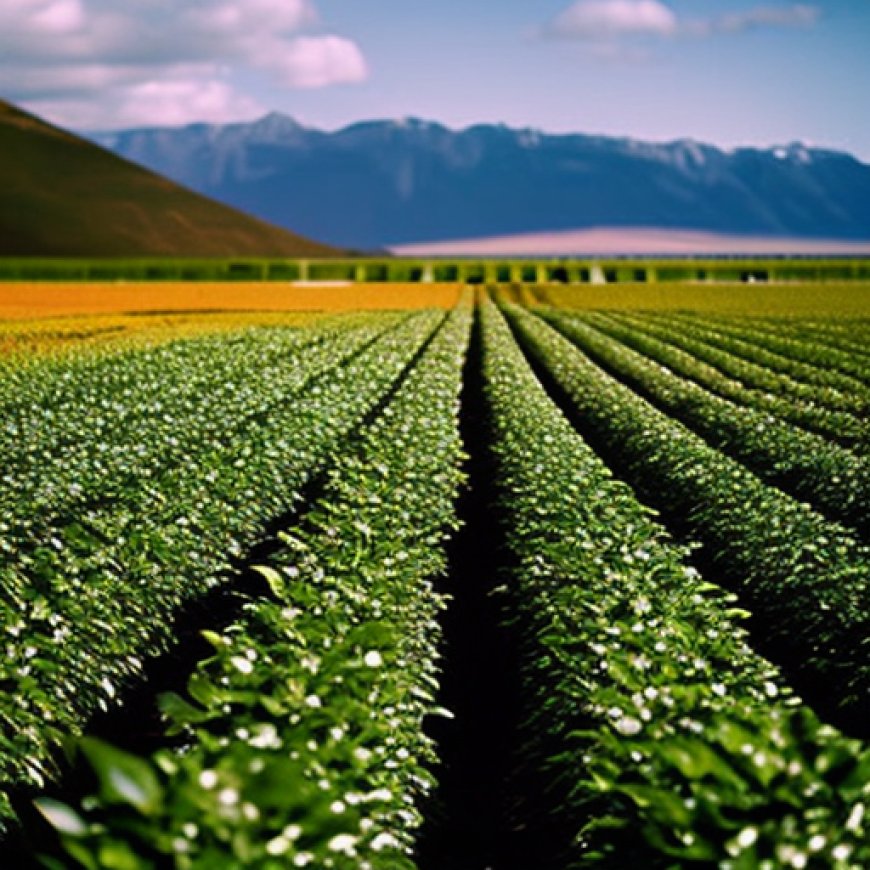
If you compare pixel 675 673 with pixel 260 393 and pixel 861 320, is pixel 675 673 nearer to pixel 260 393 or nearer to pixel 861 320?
pixel 260 393

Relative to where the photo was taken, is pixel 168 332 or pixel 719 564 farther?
pixel 168 332

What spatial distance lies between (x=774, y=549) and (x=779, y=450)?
700 centimetres

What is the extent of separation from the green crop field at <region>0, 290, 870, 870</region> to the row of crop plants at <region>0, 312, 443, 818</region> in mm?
47

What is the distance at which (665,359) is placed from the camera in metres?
40.1

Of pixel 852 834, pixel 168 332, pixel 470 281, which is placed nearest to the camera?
pixel 852 834

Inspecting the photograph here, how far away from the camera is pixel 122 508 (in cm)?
1289

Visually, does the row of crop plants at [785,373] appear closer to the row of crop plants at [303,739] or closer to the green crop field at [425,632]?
the green crop field at [425,632]

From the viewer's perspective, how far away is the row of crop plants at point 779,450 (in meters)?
17.4

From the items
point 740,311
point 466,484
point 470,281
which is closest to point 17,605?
point 466,484

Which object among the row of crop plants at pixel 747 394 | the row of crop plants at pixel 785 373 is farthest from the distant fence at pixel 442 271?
the row of crop plants at pixel 747 394

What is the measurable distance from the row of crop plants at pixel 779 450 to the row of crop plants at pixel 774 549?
109 centimetres

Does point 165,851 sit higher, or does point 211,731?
point 165,851

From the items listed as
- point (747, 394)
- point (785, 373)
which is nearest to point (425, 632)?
point (747, 394)

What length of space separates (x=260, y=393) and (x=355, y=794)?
783 inches
